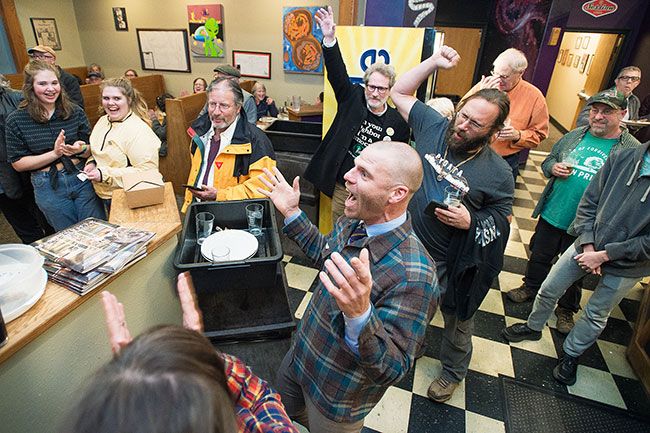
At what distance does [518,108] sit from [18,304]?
3.22m

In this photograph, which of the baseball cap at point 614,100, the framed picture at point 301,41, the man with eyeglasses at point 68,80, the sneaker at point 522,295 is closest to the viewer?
the baseball cap at point 614,100

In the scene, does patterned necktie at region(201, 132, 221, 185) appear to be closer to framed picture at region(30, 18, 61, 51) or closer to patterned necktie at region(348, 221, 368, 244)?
patterned necktie at region(348, 221, 368, 244)

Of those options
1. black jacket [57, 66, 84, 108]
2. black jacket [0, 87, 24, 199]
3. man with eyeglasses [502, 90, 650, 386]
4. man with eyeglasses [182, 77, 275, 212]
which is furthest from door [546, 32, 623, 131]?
black jacket [0, 87, 24, 199]

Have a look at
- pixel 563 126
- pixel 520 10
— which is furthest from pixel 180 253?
pixel 563 126

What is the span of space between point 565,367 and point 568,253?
2.34 ft

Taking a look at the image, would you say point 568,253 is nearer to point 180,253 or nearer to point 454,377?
point 454,377

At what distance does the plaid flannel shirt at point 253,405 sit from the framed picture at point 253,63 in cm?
665

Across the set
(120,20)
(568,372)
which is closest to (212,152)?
(568,372)

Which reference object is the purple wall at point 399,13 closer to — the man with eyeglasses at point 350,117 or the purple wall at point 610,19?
the man with eyeglasses at point 350,117

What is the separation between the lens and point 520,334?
248 cm

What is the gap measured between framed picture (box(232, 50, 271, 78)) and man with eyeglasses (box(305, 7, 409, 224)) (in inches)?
178

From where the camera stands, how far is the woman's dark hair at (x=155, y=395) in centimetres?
48

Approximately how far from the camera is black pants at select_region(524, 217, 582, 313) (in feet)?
8.48

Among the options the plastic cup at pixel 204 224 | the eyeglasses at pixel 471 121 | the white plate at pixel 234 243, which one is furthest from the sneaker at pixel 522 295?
the plastic cup at pixel 204 224
